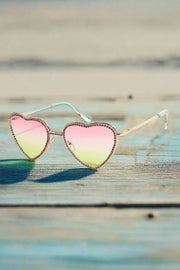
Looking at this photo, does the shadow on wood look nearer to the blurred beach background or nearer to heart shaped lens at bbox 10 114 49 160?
heart shaped lens at bbox 10 114 49 160

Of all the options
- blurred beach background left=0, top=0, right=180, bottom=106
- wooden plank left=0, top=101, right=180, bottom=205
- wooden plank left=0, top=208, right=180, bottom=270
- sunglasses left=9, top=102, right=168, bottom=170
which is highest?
blurred beach background left=0, top=0, right=180, bottom=106

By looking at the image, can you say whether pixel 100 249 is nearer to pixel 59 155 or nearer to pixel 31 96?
pixel 59 155

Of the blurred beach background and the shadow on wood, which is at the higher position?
the blurred beach background

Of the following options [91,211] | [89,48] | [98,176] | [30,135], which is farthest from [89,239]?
[89,48]

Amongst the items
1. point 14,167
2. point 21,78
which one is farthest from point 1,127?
point 21,78

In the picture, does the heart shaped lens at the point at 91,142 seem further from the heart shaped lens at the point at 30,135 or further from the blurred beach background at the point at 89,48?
the blurred beach background at the point at 89,48

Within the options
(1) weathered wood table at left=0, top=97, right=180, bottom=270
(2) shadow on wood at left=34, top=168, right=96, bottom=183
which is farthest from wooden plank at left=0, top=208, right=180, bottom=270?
(2) shadow on wood at left=34, top=168, right=96, bottom=183
